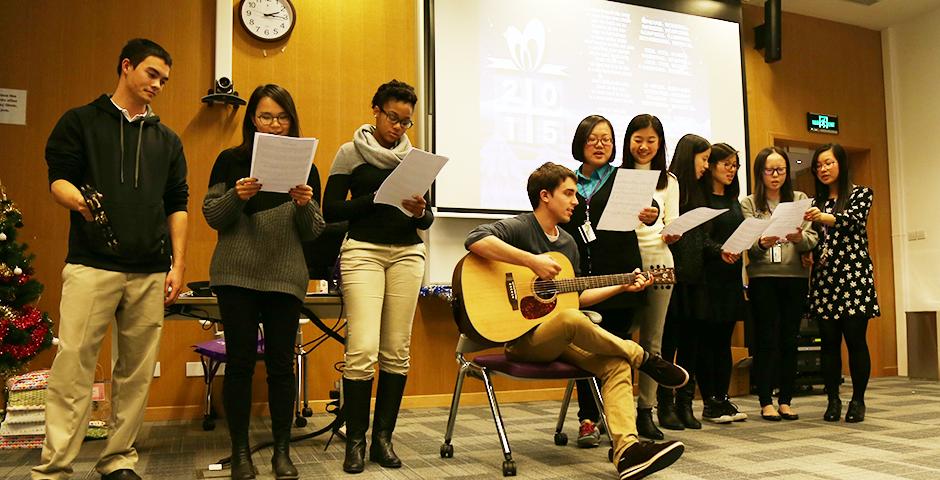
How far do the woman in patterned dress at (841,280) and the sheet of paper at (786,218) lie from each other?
20cm

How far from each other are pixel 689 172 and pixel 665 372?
4.72 ft

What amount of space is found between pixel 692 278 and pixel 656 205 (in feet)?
1.55

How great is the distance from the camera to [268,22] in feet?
15.5

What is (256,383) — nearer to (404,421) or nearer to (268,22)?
(404,421)

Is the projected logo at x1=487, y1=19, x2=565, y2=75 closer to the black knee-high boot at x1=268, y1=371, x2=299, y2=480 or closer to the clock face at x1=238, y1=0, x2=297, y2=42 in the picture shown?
the clock face at x1=238, y1=0, x2=297, y2=42

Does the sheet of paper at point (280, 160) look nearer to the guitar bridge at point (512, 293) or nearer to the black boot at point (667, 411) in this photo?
the guitar bridge at point (512, 293)

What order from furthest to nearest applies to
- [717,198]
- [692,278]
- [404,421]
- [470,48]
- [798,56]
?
[798,56] → [470,48] → [404,421] → [717,198] → [692,278]

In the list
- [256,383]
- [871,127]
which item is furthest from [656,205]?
[871,127]

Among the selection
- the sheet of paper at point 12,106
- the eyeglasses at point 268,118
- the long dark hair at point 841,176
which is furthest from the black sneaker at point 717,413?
the sheet of paper at point 12,106

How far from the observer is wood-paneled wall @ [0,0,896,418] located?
4.26 meters

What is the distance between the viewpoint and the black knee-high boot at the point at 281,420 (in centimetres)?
245

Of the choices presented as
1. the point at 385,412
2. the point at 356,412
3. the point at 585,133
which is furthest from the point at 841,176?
the point at 356,412

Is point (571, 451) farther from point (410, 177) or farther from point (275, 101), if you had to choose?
point (275, 101)

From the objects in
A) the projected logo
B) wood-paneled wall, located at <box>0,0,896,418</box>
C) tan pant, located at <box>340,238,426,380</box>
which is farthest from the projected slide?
tan pant, located at <box>340,238,426,380</box>
